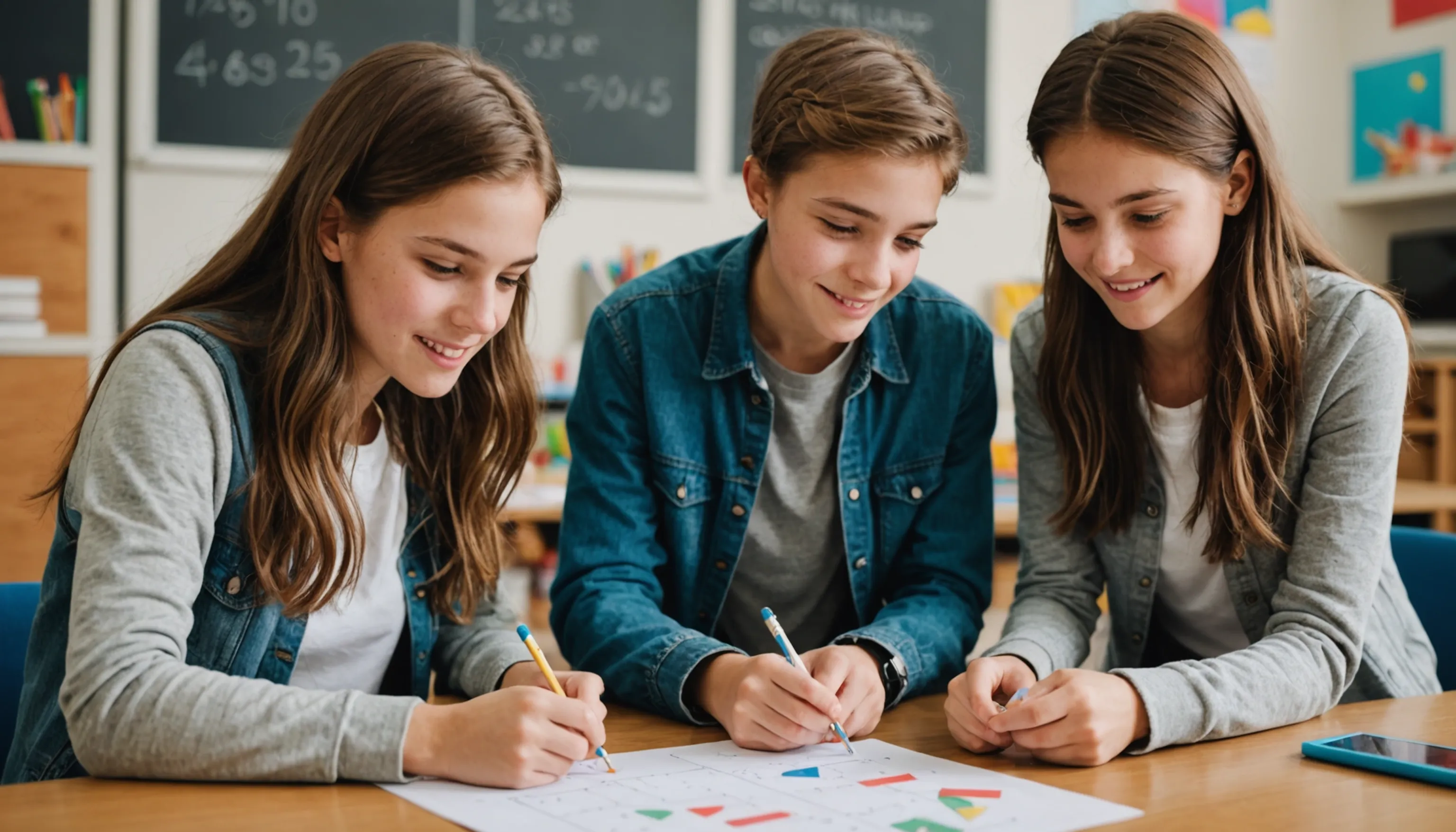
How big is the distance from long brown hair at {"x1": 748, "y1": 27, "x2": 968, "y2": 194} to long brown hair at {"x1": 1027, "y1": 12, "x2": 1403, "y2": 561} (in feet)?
0.37

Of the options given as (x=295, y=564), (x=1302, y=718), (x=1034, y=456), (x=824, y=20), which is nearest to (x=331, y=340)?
(x=295, y=564)

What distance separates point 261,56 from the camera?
3236mm

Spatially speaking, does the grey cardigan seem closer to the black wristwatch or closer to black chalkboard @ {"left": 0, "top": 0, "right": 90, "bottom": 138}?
the black wristwatch

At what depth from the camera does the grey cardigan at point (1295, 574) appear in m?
1.16

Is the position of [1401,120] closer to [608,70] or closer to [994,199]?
[994,199]

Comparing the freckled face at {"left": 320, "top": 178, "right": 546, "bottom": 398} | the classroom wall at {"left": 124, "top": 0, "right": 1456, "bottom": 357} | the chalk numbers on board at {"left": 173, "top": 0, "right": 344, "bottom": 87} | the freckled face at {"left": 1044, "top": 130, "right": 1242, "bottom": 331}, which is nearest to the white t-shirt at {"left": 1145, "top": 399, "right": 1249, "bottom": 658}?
the freckled face at {"left": 1044, "top": 130, "right": 1242, "bottom": 331}

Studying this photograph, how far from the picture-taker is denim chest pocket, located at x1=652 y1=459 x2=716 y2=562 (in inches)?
58.6

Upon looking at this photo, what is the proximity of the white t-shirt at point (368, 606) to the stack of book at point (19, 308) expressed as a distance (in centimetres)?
176

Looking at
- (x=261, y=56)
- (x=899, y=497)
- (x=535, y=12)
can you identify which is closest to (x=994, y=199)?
(x=535, y=12)

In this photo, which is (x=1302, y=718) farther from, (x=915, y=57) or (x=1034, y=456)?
(x=915, y=57)

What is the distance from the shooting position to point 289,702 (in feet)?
3.19

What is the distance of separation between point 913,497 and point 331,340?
68cm

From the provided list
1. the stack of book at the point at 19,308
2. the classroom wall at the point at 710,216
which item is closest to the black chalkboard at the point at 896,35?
the classroom wall at the point at 710,216

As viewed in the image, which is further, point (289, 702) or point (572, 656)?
point (572, 656)
